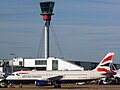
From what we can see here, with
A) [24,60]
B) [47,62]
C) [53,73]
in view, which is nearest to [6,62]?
[24,60]

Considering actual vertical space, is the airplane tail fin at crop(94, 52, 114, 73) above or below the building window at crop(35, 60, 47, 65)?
below

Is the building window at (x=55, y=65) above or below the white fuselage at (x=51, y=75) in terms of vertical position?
above

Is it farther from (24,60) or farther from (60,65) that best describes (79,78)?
(24,60)

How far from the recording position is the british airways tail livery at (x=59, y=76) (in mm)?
101812

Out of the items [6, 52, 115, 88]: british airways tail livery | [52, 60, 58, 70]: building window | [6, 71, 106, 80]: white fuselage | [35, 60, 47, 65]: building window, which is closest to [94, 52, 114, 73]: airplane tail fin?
[6, 52, 115, 88]: british airways tail livery

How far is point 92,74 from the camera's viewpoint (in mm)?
102812

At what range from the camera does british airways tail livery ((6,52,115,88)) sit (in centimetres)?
10181

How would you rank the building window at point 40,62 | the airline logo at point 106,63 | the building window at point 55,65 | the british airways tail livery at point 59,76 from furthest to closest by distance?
the building window at point 40,62, the building window at point 55,65, the airline logo at point 106,63, the british airways tail livery at point 59,76

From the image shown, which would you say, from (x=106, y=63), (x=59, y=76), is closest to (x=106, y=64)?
(x=106, y=63)

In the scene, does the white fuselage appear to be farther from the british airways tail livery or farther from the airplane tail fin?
the airplane tail fin

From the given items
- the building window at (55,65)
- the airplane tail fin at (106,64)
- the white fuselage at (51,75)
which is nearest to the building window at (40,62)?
the building window at (55,65)

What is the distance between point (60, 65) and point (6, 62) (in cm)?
2801

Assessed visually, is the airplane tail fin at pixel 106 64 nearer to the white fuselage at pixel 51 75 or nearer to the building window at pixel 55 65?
the white fuselage at pixel 51 75

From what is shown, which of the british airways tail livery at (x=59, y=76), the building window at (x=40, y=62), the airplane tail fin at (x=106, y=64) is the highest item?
the building window at (x=40, y=62)
